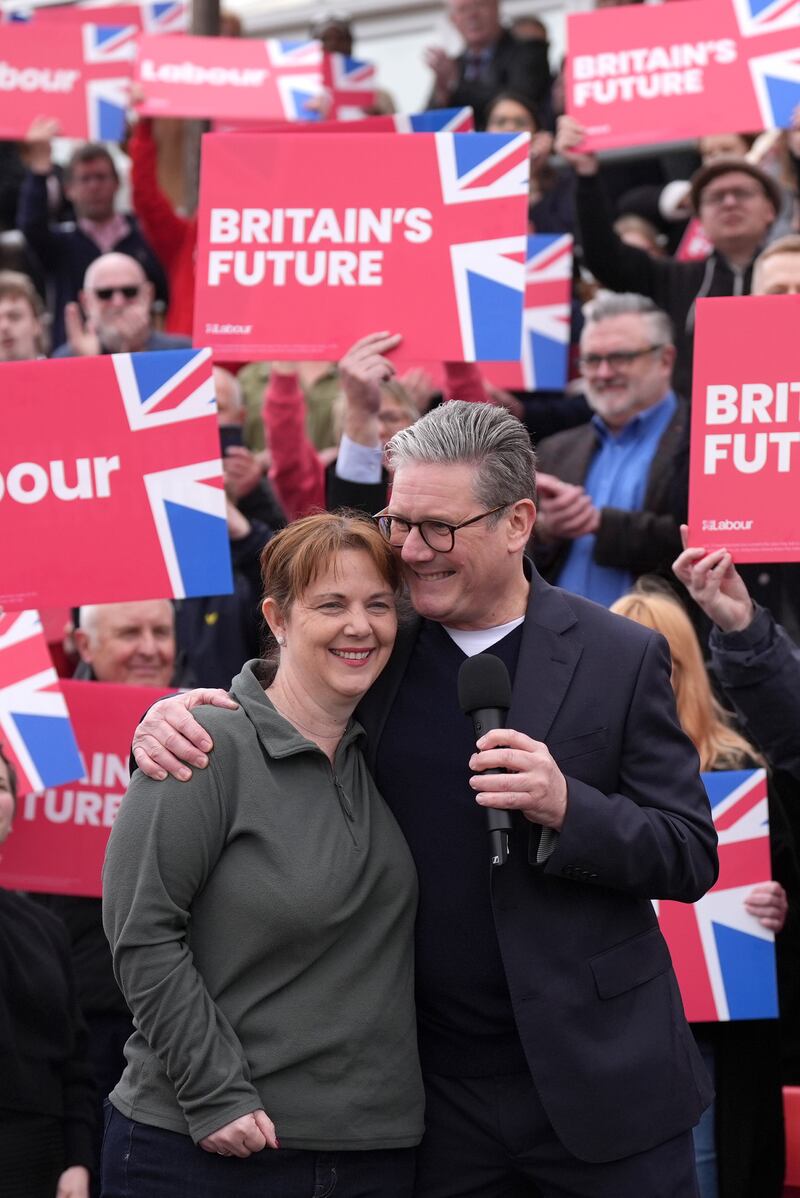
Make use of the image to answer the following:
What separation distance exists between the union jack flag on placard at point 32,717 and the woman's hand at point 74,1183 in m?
0.94

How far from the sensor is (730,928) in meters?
4.36

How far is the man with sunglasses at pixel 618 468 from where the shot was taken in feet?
18.1

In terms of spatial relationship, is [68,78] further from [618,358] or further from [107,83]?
[618,358]

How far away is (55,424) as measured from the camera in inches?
175

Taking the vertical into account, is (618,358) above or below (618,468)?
above

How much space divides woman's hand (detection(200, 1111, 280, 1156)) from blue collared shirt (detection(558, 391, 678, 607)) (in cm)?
277

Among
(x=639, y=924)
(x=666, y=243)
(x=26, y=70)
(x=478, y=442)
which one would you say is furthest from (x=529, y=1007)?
(x=666, y=243)

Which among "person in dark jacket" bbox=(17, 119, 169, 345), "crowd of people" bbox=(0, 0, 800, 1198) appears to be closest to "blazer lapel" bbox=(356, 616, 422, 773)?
"crowd of people" bbox=(0, 0, 800, 1198)

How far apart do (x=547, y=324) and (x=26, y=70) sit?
290cm

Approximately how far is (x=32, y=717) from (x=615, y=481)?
90.8 inches

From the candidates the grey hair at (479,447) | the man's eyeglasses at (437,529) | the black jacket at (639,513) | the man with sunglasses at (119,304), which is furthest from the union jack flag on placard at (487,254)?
the man with sunglasses at (119,304)

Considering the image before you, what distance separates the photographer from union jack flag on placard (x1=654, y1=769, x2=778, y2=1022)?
4328mm

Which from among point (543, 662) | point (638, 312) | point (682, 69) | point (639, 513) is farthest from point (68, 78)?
point (543, 662)

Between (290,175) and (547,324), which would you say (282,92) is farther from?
(290,175)
